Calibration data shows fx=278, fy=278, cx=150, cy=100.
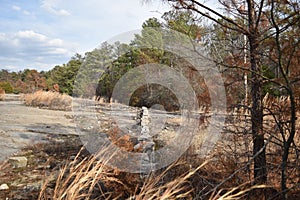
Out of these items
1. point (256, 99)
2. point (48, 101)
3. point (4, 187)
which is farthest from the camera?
point (48, 101)

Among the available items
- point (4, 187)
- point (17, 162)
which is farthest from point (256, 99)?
point (17, 162)

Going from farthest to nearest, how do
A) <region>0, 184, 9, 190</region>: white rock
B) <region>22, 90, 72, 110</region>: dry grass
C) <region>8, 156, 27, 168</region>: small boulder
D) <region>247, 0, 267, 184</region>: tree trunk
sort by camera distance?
<region>22, 90, 72, 110</region>: dry grass
<region>8, 156, 27, 168</region>: small boulder
<region>0, 184, 9, 190</region>: white rock
<region>247, 0, 267, 184</region>: tree trunk

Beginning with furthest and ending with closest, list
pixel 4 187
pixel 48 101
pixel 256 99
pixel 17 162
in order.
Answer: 1. pixel 48 101
2. pixel 17 162
3. pixel 4 187
4. pixel 256 99

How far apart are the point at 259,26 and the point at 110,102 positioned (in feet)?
28.0

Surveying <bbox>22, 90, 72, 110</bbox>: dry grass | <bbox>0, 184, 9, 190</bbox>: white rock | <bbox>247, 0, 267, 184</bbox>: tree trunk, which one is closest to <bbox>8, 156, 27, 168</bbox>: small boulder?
<bbox>0, 184, 9, 190</bbox>: white rock

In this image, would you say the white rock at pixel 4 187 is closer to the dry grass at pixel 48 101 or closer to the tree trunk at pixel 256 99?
the tree trunk at pixel 256 99

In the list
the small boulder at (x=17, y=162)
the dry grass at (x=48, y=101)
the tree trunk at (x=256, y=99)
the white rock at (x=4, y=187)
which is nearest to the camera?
the tree trunk at (x=256, y=99)

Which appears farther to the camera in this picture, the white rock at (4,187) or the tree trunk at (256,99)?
the white rock at (4,187)

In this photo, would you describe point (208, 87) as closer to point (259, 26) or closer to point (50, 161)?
point (259, 26)

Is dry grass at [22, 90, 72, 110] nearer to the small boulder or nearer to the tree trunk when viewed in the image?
the small boulder

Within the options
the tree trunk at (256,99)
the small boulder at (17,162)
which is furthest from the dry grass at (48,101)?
the tree trunk at (256,99)

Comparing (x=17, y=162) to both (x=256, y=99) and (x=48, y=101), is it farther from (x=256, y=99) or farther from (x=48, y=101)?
(x=48, y=101)

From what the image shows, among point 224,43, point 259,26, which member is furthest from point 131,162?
point 259,26

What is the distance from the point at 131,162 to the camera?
2.88 metres
